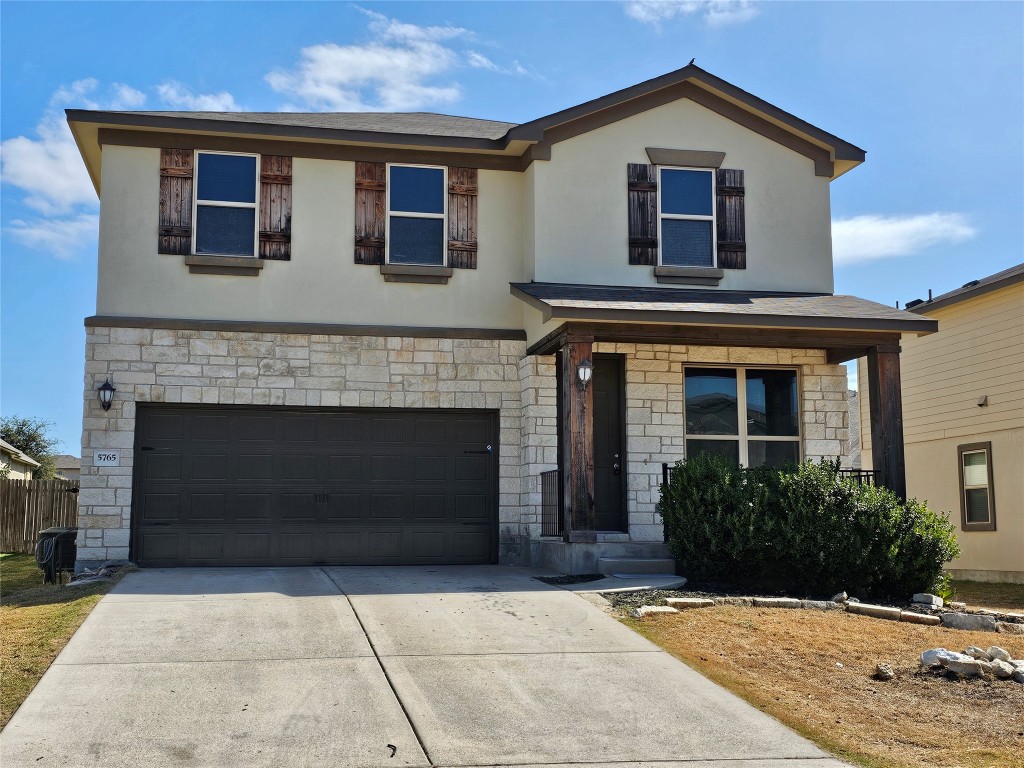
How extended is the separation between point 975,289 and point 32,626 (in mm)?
14273

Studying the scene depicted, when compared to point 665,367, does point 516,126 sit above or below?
above

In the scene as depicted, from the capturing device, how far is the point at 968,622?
32.9 ft

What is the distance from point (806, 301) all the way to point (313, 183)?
6.63 metres

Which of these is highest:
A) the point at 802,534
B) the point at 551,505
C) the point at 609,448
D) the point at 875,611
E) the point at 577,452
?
the point at 609,448

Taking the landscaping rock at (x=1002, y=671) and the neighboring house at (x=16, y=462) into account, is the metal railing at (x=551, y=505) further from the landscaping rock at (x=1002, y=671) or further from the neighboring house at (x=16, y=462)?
the neighboring house at (x=16, y=462)

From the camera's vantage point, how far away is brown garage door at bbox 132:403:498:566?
13.2 meters

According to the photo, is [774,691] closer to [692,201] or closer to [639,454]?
[639,454]

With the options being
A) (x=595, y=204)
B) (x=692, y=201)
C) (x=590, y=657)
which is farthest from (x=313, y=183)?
(x=590, y=657)

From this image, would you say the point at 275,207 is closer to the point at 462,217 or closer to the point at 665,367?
the point at 462,217

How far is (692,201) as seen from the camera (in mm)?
14422

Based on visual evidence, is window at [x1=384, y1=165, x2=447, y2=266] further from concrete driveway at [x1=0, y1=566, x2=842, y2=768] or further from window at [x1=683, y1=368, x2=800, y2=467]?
concrete driveway at [x1=0, y1=566, x2=842, y2=768]

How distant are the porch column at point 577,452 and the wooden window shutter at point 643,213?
2.36 meters

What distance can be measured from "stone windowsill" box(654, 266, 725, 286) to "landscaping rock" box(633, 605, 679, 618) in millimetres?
5557

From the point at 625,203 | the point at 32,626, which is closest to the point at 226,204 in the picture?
the point at 625,203
